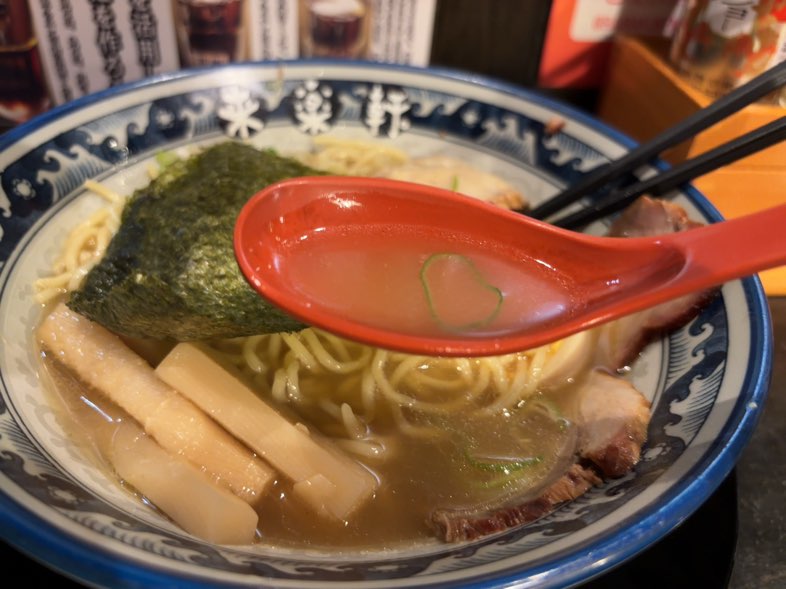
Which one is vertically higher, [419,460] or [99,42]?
[99,42]

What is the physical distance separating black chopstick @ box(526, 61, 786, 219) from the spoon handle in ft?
1.54

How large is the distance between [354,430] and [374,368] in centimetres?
18

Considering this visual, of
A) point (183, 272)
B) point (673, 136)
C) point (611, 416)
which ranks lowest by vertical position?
point (611, 416)

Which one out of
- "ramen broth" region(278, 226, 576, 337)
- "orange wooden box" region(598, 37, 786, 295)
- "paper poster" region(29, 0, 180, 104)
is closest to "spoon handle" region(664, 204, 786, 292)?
"ramen broth" region(278, 226, 576, 337)

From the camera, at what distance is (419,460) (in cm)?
126

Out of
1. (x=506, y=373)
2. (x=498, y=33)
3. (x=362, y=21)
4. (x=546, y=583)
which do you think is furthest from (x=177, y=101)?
(x=546, y=583)

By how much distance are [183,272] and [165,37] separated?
3.19 feet

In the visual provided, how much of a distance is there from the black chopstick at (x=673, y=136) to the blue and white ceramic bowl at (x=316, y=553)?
14 cm

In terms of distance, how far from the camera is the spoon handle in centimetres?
87

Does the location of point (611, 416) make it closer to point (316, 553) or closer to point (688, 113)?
point (316, 553)

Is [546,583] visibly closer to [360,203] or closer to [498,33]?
[360,203]

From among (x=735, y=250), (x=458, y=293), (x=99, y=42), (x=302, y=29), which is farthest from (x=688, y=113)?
(x=99, y=42)

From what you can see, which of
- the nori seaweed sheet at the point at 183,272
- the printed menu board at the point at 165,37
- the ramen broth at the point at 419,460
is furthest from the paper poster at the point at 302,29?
the ramen broth at the point at 419,460

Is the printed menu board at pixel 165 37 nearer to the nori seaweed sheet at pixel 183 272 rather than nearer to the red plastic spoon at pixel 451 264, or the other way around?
the nori seaweed sheet at pixel 183 272
